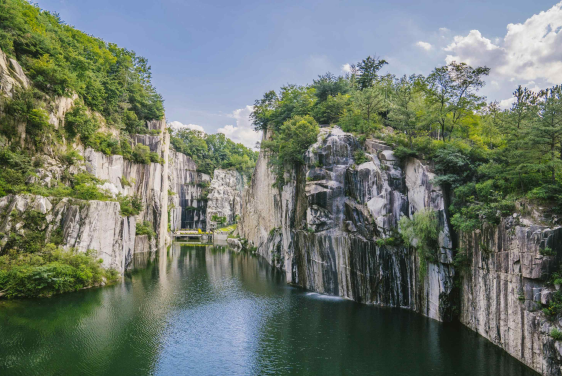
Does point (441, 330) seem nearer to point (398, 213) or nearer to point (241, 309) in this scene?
point (398, 213)

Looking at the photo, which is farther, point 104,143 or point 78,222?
point 104,143

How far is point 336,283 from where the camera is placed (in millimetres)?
20984

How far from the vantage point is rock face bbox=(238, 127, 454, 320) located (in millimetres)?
17266

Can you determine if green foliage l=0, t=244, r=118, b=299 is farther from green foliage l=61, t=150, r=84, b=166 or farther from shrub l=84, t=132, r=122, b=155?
shrub l=84, t=132, r=122, b=155

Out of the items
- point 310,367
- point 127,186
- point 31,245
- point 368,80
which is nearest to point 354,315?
point 310,367

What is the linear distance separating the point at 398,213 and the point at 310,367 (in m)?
10.4

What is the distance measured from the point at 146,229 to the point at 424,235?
32.9m

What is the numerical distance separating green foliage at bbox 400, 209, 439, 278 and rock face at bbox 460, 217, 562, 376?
1.81 m

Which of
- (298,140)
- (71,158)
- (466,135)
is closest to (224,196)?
(71,158)

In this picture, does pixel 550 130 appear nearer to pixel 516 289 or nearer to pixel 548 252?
pixel 548 252

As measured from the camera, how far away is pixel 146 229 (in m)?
38.9

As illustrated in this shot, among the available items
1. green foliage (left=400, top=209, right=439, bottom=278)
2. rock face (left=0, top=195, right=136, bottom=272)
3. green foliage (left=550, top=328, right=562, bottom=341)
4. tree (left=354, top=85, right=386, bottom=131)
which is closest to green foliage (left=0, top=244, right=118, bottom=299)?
rock face (left=0, top=195, right=136, bottom=272)

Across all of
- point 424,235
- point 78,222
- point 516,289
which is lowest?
point 516,289

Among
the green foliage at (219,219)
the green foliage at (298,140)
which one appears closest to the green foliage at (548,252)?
the green foliage at (298,140)
